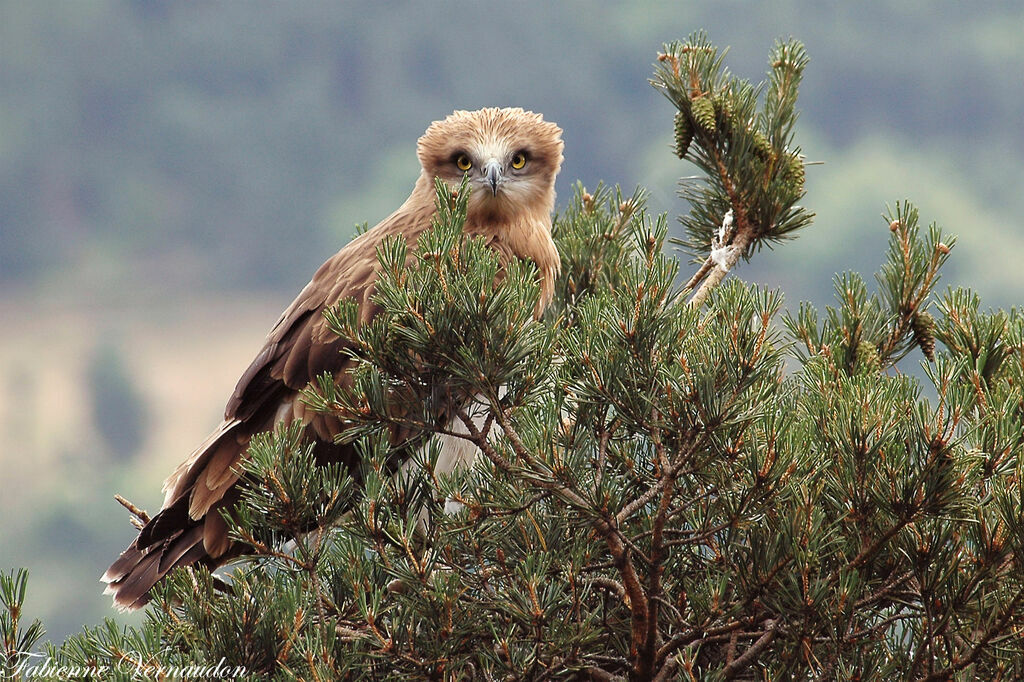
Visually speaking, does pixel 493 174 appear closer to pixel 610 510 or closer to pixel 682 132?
pixel 682 132

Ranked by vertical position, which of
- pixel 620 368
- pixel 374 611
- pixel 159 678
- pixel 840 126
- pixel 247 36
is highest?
pixel 247 36

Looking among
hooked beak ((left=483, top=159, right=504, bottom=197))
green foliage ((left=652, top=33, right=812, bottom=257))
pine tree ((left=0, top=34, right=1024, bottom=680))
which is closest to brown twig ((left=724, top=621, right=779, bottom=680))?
pine tree ((left=0, top=34, right=1024, bottom=680))

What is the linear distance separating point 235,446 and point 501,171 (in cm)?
151

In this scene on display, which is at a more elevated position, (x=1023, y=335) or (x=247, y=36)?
(x=247, y=36)

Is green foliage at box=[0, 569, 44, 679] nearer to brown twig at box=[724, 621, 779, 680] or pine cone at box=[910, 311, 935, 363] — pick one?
brown twig at box=[724, 621, 779, 680]

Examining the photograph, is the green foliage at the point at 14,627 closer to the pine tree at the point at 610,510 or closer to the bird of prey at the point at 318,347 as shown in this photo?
the pine tree at the point at 610,510

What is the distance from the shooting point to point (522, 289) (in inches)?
93.3

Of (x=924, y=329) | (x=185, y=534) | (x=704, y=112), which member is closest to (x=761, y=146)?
(x=704, y=112)

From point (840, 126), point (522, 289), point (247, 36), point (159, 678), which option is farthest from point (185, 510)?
point (247, 36)

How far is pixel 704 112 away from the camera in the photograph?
3.90 metres

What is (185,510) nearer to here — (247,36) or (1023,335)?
(1023,335)

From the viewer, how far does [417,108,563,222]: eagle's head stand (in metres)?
4.53

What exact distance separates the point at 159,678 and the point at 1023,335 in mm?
2366

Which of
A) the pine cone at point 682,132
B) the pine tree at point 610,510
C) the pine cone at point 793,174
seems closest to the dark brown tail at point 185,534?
the pine tree at point 610,510
